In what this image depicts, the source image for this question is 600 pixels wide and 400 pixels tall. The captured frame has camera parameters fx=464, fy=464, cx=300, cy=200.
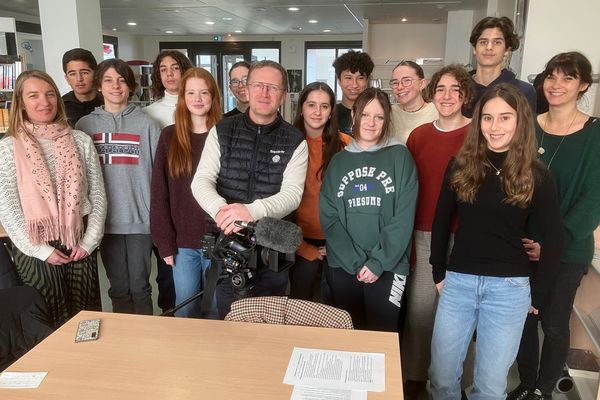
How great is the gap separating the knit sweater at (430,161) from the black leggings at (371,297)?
28cm

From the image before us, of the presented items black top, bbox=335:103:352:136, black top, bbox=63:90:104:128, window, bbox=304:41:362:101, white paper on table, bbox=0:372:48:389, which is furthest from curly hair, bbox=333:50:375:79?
window, bbox=304:41:362:101

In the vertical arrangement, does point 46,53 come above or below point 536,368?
above

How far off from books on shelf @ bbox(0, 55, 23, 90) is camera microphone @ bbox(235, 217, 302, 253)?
4567mm

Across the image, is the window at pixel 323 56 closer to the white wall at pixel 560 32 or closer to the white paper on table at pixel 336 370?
the white wall at pixel 560 32

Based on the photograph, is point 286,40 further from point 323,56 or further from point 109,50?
point 109,50

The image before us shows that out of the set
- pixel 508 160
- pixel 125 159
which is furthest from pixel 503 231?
pixel 125 159

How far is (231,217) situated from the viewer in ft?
5.03

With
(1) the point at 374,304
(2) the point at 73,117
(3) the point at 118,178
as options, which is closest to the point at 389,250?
(1) the point at 374,304

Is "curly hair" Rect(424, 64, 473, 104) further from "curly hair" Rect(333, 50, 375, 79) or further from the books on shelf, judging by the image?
the books on shelf

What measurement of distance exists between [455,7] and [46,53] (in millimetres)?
6143

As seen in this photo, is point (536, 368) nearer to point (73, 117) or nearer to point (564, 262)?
point (564, 262)

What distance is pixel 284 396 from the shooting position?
45.7 inches

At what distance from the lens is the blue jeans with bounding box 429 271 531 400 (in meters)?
1.64

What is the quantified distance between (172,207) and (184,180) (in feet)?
0.48
